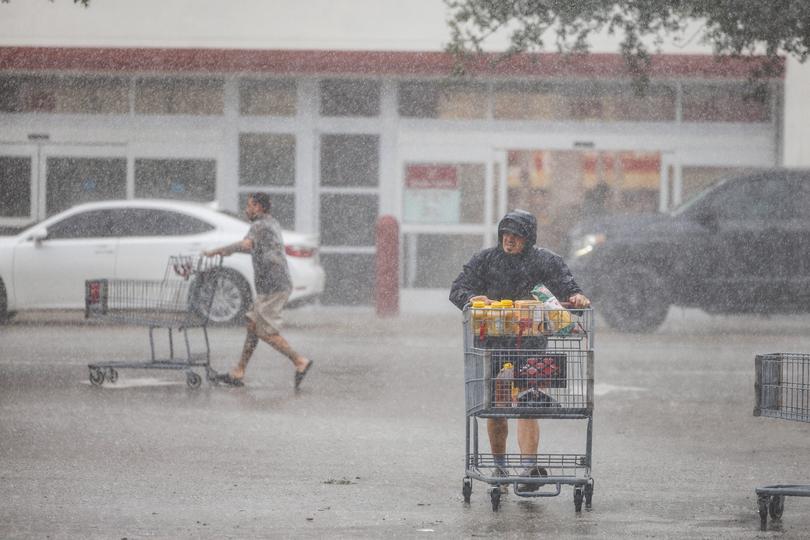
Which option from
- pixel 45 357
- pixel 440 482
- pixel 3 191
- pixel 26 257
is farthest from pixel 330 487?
pixel 3 191

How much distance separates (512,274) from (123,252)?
12047mm

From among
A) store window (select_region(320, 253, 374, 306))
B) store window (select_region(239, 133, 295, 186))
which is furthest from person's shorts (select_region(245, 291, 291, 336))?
store window (select_region(239, 133, 295, 186))

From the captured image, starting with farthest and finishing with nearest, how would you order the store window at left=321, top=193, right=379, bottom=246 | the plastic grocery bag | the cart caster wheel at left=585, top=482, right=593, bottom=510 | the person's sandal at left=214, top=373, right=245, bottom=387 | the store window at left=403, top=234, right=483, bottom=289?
1. the store window at left=321, top=193, right=379, bottom=246
2. the store window at left=403, top=234, right=483, bottom=289
3. the person's sandal at left=214, top=373, right=245, bottom=387
4. the cart caster wheel at left=585, top=482, right=593, bottom=510
5. the plastic grocery bag

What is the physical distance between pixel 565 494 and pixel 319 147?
16.0 m

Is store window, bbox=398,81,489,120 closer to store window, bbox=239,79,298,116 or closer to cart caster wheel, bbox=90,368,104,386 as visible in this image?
store window, bbox=239,79,298,116

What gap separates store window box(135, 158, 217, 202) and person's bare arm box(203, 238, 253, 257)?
36.5ft

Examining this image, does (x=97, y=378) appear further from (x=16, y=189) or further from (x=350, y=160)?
(x=16, y=189)

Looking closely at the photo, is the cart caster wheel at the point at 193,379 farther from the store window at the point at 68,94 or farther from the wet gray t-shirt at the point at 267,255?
the store window at the point at 68,94

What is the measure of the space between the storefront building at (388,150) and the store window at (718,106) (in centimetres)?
2

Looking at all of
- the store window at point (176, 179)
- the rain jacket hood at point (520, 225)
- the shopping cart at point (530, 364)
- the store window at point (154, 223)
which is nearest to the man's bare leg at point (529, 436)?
the shopping cart at point (530, 364)

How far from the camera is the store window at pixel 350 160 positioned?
23734mm

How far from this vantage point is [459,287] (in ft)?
26.4

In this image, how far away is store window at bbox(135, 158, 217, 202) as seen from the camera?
23750 millimetres

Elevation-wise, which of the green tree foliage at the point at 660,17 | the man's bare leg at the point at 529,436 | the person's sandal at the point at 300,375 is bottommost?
the person's sandal at the point at 300,375
